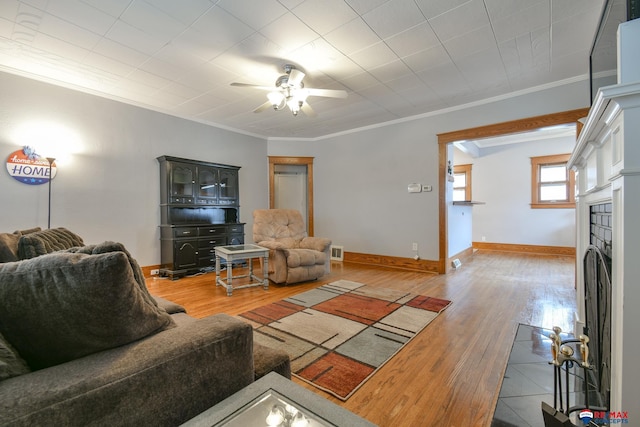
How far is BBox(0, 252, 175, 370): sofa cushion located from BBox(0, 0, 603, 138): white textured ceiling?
216 cm

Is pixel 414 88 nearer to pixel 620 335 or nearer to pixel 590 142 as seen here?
pixel 590 142

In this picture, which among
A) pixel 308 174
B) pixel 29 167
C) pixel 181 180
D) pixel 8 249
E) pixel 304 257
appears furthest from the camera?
pixel 308 174

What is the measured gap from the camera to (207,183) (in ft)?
15.0

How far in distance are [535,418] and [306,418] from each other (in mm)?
1341

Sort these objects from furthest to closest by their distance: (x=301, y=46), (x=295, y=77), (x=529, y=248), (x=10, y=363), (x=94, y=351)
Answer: (x=529, y=248)
(x=295, y=77)
(x=301, y=46)
(x=94, y=351)
(x=10, y=363)

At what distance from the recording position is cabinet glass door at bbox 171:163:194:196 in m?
4.16

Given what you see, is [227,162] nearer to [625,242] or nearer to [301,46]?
[301,46]

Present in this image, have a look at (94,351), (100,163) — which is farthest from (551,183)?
(100,163)

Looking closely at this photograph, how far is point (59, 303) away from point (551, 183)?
26.3 feet

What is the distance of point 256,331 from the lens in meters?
2.22

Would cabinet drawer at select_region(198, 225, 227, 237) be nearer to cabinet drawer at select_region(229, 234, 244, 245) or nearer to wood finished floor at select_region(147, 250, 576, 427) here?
cabinet drawer at select_region(229, 234, 244, 245)

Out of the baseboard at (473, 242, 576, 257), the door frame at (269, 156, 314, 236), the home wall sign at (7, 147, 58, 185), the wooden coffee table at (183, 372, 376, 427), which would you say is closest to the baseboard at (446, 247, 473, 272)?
the baseboard at (473, 242, 576, 257)

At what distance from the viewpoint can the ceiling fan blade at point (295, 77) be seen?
9.14 feet

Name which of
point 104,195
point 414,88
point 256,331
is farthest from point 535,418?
point 104,195
